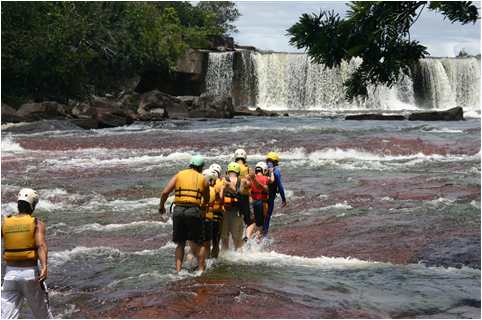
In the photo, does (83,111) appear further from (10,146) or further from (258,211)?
(258,211)

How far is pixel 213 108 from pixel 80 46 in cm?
908

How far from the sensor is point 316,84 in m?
61.1

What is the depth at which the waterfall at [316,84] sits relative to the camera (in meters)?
60.6

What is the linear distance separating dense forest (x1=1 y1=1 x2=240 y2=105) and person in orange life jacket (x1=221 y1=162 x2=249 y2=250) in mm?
36468

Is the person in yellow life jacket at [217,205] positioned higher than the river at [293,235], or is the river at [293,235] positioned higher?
the person in yellow life jacket at [217,205]

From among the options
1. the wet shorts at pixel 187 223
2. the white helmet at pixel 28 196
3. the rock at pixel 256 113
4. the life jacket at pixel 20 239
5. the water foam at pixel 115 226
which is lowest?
the rock at pixel 256 113

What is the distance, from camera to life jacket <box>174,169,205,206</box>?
1045cm

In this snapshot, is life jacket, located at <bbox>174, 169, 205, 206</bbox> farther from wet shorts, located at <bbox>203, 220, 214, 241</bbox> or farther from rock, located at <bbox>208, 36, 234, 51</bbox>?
rock, located at <bbox>208, 36, 234, 51</bbox>

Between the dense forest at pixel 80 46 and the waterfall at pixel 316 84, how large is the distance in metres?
3.99

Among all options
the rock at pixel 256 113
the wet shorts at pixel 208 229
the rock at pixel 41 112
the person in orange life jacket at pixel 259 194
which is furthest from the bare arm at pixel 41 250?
the rock at pixel 256 113

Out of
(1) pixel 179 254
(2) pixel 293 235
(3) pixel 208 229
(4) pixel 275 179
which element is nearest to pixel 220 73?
(2) pixel 293 235

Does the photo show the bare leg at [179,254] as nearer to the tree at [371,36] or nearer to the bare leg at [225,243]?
the bare leg at [225,243]

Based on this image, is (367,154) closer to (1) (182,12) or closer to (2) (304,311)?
(2) (304,311)

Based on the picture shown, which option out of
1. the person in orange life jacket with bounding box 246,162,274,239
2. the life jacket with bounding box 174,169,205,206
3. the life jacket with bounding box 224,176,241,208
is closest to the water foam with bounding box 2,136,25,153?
the person in orange life jacket with bounding box 246,162,274,239
